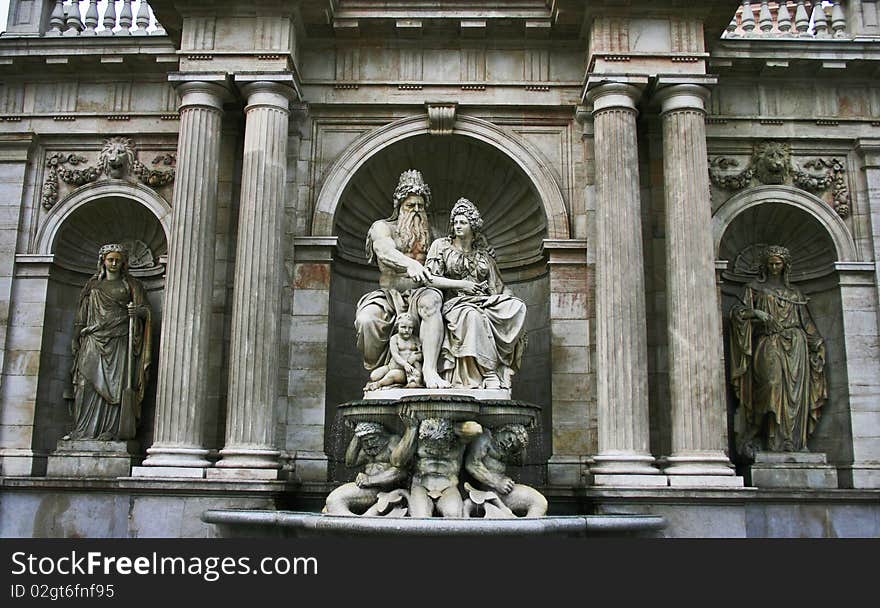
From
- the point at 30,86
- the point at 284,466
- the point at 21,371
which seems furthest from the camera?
the point at 30,86

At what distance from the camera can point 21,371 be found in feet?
42.7

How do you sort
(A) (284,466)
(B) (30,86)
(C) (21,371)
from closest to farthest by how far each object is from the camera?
(A) (284,466) < (C) (21,371) < (B) (30,86)

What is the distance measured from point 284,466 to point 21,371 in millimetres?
4386

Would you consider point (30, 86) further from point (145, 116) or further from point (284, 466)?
point (284, 466)

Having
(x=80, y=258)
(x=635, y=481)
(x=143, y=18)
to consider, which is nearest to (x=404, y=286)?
(x=635, y=481)

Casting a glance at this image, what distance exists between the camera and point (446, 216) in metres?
14.1

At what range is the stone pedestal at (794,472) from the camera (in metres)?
12.2

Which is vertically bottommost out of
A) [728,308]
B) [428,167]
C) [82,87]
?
[728,308]

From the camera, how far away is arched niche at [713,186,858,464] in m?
12.9

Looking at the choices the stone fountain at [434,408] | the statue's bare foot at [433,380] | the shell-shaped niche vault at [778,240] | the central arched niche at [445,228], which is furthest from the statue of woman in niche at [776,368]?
the statue's bare foot at [433,380]

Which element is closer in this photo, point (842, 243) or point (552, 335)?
point (552, 335)

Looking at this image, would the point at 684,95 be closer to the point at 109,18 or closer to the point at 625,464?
the point at 625,464

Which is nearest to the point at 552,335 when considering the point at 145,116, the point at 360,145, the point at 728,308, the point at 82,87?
the point at 728,308

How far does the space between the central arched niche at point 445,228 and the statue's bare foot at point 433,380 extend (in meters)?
2.06
